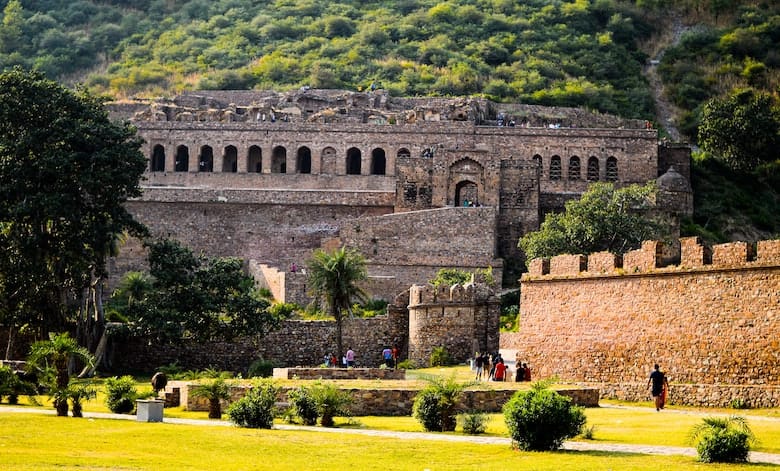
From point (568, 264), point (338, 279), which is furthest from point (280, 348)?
point (568, 264)

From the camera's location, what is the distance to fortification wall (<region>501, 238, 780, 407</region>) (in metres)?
35.7

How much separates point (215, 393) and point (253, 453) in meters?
8.03

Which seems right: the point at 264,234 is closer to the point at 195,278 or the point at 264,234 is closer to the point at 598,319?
the point at 195,278

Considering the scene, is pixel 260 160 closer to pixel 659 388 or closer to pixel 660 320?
pixel 660 320

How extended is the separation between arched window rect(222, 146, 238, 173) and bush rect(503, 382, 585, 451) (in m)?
55.1

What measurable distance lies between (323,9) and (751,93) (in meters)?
48.1

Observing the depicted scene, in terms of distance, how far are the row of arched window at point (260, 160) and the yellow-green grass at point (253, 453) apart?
50.7 meters

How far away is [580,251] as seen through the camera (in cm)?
5919

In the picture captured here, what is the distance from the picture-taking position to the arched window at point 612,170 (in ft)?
258

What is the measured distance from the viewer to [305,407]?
33.2 m

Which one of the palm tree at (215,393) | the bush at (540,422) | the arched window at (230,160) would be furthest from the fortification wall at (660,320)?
the arched window at (230,160)

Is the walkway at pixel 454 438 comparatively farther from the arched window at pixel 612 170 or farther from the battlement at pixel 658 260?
the arched window at pixel 612 170

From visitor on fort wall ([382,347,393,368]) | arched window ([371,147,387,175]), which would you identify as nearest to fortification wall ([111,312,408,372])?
visitor on fort wall ([382,347,393,368])

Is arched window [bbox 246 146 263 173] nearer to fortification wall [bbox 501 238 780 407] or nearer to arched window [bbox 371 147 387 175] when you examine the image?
arched window [bbox 371 147 387 175]
